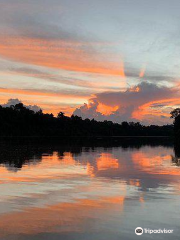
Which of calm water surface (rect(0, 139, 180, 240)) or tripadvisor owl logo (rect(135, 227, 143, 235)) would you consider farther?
calm water surface (rect(0, 139, 180, 240))

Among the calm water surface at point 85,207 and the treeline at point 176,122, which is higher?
the treeline at point 176,122

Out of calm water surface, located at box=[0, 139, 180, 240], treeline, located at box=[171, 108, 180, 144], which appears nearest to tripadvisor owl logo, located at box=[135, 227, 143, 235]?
calm water surface, located at box=[0, 139, 180, 240]

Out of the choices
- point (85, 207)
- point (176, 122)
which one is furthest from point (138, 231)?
point (176, 122)

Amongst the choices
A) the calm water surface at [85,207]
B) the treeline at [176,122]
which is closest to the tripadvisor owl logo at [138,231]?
the calm water surface at [85,207]

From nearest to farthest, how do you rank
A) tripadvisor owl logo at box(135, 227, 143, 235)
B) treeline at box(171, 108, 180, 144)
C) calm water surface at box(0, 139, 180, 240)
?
1. tripadvisor owl logo at box(135, 227, 143, 235)
2. calm water surface at box(0, 139, 180, 240)
3. treeline at box(171, 108, 180, 144)

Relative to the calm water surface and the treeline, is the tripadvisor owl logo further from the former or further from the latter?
the treeline

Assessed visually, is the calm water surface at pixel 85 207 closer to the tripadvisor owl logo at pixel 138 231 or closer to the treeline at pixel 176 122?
the tripadvisor owl logo at pixel 138 231

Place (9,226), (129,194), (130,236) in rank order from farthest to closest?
(129,194)
(9,226)
(130,236)

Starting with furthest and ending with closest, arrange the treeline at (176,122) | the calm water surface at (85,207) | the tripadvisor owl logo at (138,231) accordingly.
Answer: the treeline at (176,122)
the calm water surface at (85,207)
the tripadvisor owl logo at (138,231)

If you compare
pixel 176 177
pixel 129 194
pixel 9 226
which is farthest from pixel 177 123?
pixel 9 226

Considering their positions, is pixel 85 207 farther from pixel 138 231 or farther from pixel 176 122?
pixel 176 122

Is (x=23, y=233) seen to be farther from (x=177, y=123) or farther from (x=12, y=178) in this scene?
(x=177, y=123)

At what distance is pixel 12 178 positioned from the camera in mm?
29047

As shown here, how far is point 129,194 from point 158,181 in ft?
24.0
